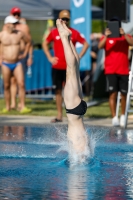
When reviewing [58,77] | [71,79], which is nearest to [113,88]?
[58,77]

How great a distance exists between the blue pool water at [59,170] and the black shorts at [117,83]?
2.24m

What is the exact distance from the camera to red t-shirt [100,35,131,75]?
1330 cm

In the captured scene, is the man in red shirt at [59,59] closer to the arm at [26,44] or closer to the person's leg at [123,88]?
the person's leg at [123,88]

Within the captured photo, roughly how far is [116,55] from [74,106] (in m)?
5.68

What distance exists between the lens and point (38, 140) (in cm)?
1042

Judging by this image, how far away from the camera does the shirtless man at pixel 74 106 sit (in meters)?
7.87

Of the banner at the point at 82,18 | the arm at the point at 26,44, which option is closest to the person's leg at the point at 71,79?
the banner at the point at 82,18

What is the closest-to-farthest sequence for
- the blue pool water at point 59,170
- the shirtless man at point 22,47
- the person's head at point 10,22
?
the blue pool water at point 59,170, the person's head at point 10,22, the shirtless man at point 22,47

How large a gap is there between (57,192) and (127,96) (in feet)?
22.0

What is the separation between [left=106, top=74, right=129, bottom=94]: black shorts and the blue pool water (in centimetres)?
224

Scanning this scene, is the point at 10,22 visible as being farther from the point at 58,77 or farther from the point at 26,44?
the point at 58,77

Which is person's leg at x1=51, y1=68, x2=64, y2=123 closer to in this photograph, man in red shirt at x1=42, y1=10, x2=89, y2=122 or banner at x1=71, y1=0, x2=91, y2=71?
man in red shirt at x1=42, y1=10, x2=89, y2=122

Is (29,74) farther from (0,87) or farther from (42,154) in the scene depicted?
(42,154)

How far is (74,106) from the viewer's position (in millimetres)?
7855
